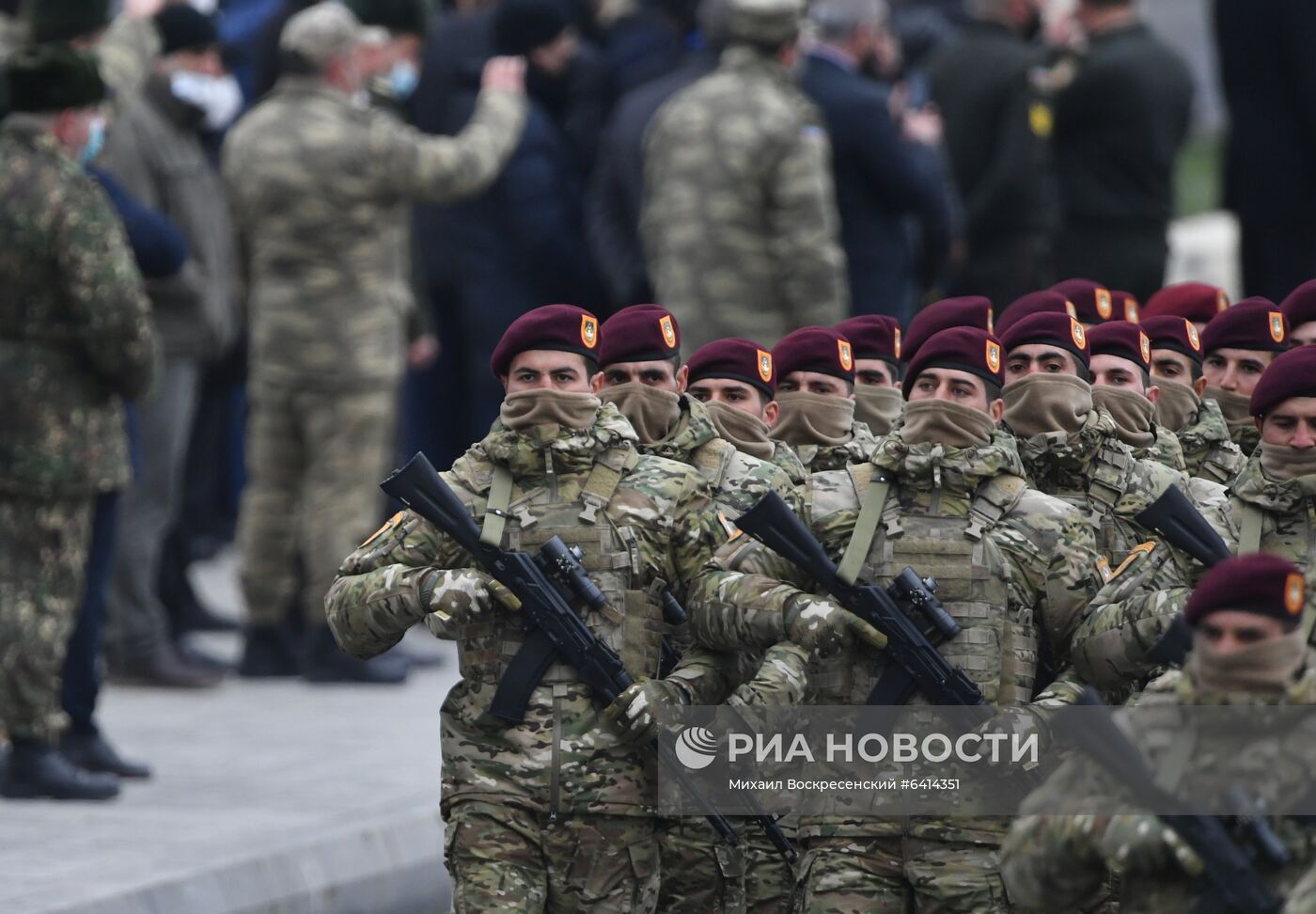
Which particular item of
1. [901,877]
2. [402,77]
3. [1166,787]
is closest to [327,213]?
[402,77]

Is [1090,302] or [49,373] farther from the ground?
[1090,302]

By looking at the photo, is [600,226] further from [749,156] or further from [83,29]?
[83,29]

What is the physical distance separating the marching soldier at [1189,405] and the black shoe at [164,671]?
448 cm

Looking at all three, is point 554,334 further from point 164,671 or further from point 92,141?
point 164,671

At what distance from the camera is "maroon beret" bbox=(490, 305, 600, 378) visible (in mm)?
6570

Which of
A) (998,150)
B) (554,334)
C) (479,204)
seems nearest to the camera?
(554,334)

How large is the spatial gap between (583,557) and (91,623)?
9.83 feet

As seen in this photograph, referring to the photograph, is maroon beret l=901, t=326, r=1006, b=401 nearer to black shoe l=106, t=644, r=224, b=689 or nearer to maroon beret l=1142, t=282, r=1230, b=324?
maroon beret l=1142, t=282, r=1230, b=324

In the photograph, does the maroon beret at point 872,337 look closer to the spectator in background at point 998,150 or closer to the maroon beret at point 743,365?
the maroon beret at point 743,365

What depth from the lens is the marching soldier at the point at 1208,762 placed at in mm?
5078

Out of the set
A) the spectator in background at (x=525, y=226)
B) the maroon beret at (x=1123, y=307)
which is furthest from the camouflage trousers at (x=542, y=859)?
the spectator in background at (x=525, y=226)

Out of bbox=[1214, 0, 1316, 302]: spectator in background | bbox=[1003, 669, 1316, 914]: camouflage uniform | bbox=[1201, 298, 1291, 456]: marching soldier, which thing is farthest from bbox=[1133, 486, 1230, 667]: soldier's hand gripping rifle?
bbox=[1214, 0, 1316, 302]: spectator in background

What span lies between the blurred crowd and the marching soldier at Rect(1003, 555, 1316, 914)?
377 centimetres

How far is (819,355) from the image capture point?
738 cm
